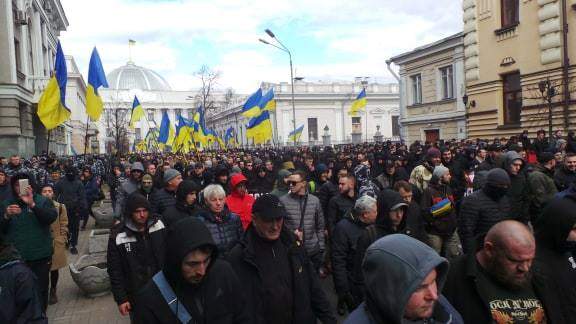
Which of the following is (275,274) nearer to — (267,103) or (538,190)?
(538,190)

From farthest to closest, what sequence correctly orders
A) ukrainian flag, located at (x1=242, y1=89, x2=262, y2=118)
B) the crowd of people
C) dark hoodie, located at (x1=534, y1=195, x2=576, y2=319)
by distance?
1. ukrainian flag, located at (x1=242, y1=89, x2=262, y2=118)
2. dark hoodie, located at (x1=534, y1=195, x2=576, y2=319)
3. the crowd of people

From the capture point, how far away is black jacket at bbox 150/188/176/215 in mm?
6777

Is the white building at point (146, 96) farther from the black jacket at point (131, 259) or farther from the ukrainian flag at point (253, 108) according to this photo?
the black jacket at point (131, 259)

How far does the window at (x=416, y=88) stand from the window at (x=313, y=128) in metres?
33.9

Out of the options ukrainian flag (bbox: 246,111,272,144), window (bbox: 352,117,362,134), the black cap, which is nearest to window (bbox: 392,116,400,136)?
window (bbox: 352,117,362,134)

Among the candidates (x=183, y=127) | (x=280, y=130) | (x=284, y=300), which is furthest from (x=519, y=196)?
(x=280, y=130)

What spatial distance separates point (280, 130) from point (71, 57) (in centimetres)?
2408

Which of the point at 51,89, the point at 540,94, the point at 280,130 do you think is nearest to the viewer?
the point at 51,89

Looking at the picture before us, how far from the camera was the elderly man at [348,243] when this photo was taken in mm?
4504

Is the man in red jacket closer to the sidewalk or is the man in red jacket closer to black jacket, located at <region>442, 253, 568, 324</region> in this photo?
the sidewalk

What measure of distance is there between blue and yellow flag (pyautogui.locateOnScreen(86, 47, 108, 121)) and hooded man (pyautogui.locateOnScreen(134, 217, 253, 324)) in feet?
43.5

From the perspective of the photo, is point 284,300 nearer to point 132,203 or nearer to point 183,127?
point 132,203

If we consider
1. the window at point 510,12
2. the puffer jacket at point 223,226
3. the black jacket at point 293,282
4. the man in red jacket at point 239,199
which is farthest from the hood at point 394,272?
the window at point 510,12

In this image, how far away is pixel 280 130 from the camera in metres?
58.0
